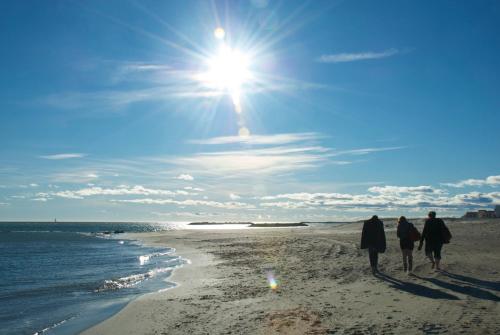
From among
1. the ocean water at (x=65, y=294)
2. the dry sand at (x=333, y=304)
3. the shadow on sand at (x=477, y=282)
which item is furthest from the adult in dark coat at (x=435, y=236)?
the ocean water at (x=65, y=294)

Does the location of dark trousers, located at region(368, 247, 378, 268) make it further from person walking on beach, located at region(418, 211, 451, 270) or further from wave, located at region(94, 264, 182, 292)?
wave, located at region(94, 264, 182, 292)

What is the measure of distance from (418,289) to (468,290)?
128 centimetres

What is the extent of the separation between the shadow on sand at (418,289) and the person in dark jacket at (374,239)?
1.37 m

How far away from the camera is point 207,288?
15969 millimetres

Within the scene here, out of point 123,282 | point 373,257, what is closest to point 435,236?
point 373,257

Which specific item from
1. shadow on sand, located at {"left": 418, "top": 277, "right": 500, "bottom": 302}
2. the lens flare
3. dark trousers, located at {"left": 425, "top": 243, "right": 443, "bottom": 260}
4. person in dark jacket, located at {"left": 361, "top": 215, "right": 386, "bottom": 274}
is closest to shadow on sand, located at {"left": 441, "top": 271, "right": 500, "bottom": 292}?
shadow on sand, located at {"left": 418, "top": 277, "right": 500, "bottom": 302}

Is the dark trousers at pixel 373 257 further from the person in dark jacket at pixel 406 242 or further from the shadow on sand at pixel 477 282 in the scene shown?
the shadow on sand at pixel 477 282

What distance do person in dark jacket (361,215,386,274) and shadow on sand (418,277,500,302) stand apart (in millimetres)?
2542

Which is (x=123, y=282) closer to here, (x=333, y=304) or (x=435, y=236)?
(x=333, y=304)

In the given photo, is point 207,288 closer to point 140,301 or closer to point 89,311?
point 140,301

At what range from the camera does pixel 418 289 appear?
1202 cm

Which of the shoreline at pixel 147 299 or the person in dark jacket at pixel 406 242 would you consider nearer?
the shoreline at pixel 147 299

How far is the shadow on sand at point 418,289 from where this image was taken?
10.9 meters

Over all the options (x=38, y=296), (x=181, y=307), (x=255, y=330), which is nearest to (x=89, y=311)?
(x=181, y=307)
